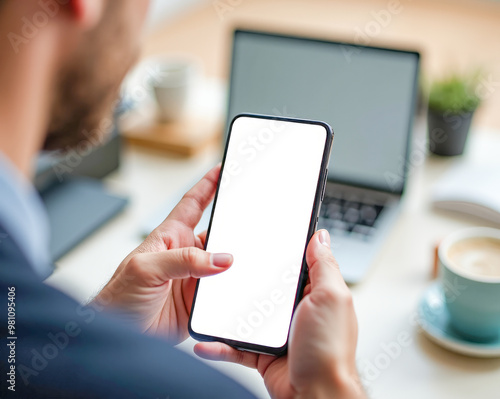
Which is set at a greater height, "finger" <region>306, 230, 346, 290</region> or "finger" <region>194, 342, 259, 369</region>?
"finger" <region>306, 230, 346, 290</region>

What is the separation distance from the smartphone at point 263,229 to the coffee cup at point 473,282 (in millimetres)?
192

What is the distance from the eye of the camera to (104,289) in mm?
560

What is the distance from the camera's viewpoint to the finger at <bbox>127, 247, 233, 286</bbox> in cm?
52

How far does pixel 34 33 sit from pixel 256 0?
330 cm

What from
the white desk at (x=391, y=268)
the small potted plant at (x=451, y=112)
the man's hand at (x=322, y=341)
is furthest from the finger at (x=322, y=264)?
the small potted plant at (x=451, y=112)

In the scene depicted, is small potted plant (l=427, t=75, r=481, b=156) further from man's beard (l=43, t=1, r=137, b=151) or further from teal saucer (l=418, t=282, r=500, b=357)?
man's beard (l=43, t=1, r=137, b=151)

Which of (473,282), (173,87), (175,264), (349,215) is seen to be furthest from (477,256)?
(173,87)

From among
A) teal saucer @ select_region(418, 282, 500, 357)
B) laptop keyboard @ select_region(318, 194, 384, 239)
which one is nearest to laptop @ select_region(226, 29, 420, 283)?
laptop keyboard @ select_region(318, 194, 384, 239)

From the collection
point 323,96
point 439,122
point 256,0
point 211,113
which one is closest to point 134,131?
point 211,113

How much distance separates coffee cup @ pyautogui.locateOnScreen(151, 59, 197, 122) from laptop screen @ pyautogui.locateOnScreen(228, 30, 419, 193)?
0.19 meters

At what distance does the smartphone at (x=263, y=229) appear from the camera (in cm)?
53

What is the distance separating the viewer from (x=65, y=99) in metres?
0.48

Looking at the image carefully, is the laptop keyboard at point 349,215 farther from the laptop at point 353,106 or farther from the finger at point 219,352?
the finger at point 219,352

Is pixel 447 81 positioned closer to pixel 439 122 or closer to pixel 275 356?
pixel 439 122
